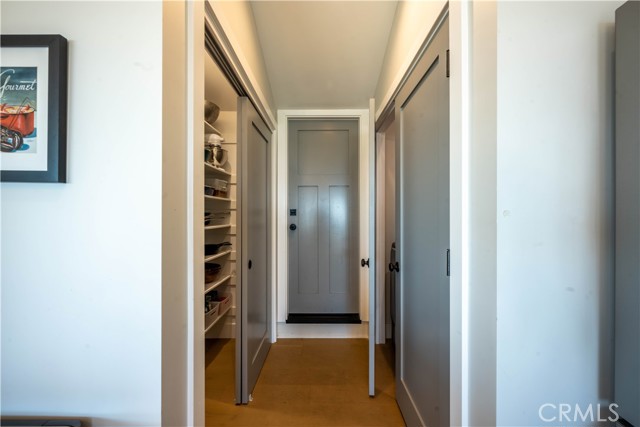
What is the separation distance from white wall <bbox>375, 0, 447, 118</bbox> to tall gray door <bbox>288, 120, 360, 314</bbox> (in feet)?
2.21

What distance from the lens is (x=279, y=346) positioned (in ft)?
7.75

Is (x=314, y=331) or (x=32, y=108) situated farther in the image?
(x=314, y=331)

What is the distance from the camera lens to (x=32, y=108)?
692 millimetres

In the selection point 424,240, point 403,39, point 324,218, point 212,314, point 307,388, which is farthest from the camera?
point 324,218

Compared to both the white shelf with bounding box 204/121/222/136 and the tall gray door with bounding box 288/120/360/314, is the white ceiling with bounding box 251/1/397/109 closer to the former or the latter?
the tall gray door with bounding box 288/120/360/314

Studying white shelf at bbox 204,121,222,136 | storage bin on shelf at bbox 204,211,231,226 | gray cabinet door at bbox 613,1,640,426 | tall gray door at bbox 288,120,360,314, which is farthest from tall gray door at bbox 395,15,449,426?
storage bin on shelf at bbox 204,211,231,226

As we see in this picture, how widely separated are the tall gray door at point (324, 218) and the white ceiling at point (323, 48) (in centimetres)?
32

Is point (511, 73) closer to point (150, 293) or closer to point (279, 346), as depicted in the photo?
point (150, 293)

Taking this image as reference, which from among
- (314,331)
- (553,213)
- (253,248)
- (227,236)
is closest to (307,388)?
(314,331)


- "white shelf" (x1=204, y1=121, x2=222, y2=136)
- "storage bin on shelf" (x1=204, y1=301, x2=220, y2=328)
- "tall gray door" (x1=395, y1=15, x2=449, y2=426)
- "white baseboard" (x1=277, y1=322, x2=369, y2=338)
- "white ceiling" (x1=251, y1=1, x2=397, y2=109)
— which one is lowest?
"white baseboard" (x1=277, y1=322, x2=369, y2=338)

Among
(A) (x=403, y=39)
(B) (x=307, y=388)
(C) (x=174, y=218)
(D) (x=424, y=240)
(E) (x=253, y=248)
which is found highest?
(A) (x=403, y=39)

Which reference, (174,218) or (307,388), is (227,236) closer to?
(307,388)

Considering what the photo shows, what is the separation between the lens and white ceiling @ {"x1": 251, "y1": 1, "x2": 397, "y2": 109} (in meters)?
1.72

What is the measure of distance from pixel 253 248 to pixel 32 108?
1.28m
